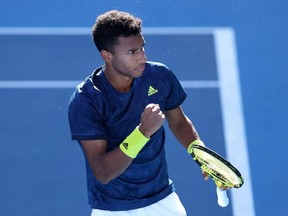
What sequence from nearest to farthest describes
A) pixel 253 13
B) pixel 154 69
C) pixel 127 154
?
pixel 127 154
pixel 154 69
pixel 253 13

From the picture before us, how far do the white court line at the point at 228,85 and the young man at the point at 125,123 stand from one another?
66.5 inches

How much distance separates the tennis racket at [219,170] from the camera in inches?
191

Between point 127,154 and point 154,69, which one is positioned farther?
point 154,69

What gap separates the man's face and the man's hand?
337 millimetres

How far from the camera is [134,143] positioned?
4.66 metres

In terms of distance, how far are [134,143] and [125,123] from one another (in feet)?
1.14

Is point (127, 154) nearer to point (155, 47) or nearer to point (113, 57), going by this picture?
point (113, 57)

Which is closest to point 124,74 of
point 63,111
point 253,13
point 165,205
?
point 165,205

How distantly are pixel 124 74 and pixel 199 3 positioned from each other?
4252 millimetres

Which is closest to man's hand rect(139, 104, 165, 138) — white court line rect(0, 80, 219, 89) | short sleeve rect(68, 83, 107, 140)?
short sleeve rect(68, 83, 107, 140)

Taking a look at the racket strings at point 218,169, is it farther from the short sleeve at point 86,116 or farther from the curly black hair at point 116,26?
the curly black hair at point 116,26

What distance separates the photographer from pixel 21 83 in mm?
7875

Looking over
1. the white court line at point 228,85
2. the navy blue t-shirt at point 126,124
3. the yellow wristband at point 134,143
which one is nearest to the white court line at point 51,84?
the white court line at point 228,85

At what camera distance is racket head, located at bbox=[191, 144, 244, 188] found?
4836 millimetres
